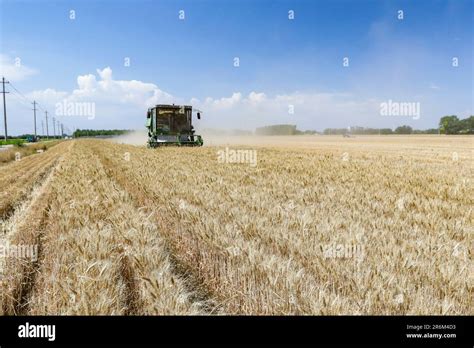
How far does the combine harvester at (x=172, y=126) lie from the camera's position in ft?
80.3

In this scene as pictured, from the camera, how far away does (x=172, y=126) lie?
24984 millimetres

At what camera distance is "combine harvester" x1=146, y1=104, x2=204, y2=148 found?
24.5m

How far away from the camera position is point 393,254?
3.12 meters

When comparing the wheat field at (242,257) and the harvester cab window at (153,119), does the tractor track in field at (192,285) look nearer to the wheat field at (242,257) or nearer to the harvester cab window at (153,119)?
the wheat field at (242,257)
